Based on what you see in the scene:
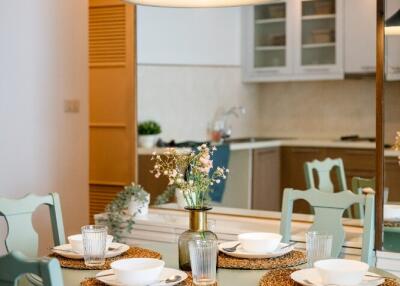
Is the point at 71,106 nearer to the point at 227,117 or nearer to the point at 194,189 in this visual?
the point at 227,117

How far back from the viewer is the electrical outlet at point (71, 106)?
4.72 metres

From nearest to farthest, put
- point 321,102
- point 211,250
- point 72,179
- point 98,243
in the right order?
1. point 211,250
2. point 98,243
3. point 72,179
4. point 321,102

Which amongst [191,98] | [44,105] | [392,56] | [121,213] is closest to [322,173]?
[392,56]

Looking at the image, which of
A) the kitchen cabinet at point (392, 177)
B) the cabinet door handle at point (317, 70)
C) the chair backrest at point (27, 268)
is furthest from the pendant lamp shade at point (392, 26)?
the cabinet door handle at point (317, 70)

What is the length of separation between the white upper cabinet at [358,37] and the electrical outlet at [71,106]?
2.45 metres

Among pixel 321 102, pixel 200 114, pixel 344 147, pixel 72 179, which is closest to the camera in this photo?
pixel 72 179

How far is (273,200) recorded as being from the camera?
6.00m

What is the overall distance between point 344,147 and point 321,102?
0.93 m

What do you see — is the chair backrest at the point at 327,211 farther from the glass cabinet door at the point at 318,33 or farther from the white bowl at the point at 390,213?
the glass cabinet door at the point at 318,33

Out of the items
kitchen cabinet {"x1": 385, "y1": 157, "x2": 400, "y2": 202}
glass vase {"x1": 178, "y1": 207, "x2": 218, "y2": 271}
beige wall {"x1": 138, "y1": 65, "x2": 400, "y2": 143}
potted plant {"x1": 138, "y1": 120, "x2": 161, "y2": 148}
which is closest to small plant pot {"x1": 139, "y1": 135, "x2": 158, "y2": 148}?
potted plant {"x1": 138, "y1": 120, "x2": 161, "y2": 148}

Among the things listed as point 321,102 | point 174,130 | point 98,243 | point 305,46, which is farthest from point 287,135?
point 98,243

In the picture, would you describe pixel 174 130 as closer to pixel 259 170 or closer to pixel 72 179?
pixel 259 170

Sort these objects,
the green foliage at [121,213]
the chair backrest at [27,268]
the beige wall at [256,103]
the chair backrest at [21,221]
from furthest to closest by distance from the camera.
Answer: the beige wall at [256,103] → the green foliage at [121,213] → the chair backrest at [21,221] → the chair backrest at [27,268]

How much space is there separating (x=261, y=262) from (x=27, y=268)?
3.45 ft
